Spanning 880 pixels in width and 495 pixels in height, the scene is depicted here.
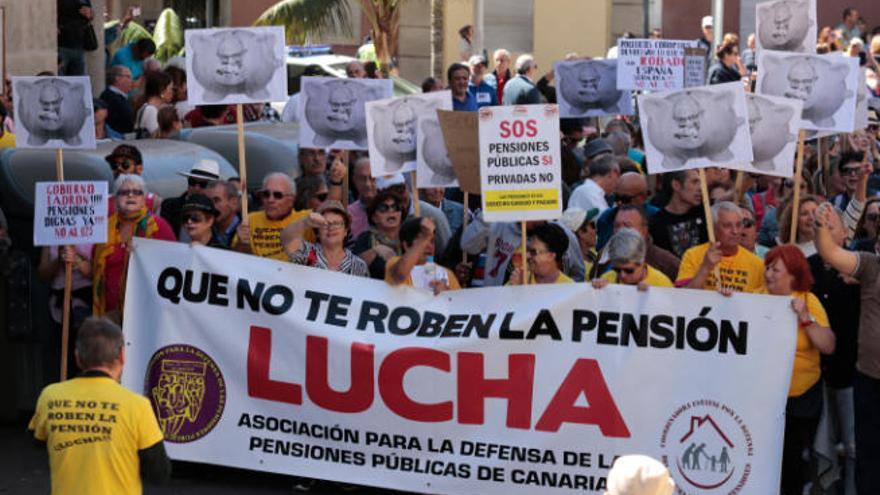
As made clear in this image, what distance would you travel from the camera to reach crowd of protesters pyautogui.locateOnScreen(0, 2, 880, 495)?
8.91 m

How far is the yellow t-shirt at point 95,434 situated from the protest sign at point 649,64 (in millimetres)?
7934

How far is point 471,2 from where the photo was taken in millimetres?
32062

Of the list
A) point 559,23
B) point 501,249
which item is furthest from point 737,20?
point 501,249

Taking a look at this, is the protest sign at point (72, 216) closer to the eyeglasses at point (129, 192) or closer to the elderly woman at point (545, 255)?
the eyeglasses at point (129, 192)

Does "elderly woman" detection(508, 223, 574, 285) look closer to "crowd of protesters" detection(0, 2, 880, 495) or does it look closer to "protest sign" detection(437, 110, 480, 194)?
"crowd of protesters" detection(0, 2, 880, 495)

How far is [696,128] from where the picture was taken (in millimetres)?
9500

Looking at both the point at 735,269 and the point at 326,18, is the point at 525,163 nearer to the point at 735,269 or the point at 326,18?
the point at 735,269

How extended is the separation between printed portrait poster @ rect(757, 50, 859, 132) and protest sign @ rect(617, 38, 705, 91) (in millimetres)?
3417

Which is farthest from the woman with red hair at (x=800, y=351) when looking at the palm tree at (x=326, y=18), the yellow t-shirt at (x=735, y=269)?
the palm tree at (x=326, y=18)

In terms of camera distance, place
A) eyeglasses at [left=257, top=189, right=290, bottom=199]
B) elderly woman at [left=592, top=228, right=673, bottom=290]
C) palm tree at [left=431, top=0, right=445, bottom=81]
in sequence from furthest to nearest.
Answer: palm tree at [left=431, top=0, right=445, bottom=81] < eyeglasses at [left=257, top=189, right=290, bottom=199] < elderly woman at [left=592, top=228, right=673, bottom=290]

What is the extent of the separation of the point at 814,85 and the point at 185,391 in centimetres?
390

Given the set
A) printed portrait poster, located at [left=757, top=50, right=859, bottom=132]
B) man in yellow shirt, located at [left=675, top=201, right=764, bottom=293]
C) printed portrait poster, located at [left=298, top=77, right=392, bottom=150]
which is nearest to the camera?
man in yellow shirt, located at [left=675, top=201, right=764, bottom=293]

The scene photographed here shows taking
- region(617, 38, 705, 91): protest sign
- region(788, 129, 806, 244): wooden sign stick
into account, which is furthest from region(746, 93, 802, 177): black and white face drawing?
region(617, 38, 705, 91): protest sign

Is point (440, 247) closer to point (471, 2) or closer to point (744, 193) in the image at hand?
point (744, 193)
